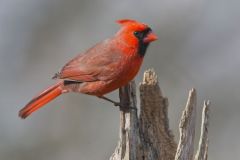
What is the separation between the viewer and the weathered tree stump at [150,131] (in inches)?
249

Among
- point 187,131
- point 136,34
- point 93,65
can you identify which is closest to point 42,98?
point 93,65

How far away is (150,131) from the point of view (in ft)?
21.4

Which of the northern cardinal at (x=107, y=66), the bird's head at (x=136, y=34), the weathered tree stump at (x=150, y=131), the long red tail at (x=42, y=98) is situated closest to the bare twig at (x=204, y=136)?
the weathered tree stump at (x=150, y=131)

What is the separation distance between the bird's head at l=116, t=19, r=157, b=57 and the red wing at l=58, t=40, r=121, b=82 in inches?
5.2

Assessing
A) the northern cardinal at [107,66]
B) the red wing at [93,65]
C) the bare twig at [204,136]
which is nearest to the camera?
the bare twig at [204,136]

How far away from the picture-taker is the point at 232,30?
10531 millimetres

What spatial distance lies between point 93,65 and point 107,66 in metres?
0.15

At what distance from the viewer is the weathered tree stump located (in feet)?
20.8

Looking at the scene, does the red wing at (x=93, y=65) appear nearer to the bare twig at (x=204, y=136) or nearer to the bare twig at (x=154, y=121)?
the bare twig at (x=154, y=121)

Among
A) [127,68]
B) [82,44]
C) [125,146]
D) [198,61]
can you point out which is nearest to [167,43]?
[198,61]

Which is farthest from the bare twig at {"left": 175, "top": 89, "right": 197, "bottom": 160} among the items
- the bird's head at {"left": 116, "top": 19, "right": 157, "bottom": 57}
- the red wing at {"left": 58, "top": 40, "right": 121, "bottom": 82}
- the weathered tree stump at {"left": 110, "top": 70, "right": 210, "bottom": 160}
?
the red wing at {"left": 58, "top": 40, "right": 121, "bottom": 82}

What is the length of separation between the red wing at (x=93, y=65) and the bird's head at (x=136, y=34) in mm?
132

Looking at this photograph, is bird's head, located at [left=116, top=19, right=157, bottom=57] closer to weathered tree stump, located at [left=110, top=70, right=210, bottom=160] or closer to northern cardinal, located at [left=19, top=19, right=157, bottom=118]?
northern cardinal, located at [left=19, top=19, right=157, bottom=118]

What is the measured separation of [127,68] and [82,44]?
4.08 m
